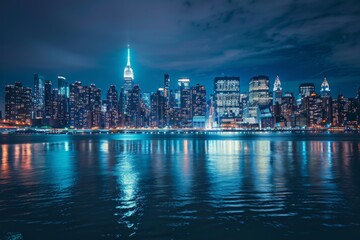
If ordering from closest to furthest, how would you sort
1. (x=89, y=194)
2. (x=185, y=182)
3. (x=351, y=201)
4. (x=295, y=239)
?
(x=295, y=239) → (x=351, y=201) → (x=89, y=194) → (x=185, y=182)

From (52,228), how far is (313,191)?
14556mm

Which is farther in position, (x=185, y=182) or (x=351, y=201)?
(x=185, y=182)

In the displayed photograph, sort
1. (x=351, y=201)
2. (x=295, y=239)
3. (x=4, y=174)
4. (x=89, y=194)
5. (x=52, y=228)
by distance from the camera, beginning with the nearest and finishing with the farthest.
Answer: (x=295, y=239)
(x=52, y=228)
(x=351, y=201)
(x=89, y=194)
(x=4, y=174)

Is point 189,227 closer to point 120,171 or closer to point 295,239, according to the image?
point 295,239

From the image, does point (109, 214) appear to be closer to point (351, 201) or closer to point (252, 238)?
point (252, 238)

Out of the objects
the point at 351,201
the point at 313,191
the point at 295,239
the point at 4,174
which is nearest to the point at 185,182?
the point at 313,191

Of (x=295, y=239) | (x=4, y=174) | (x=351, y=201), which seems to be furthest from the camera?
(x=4, y=174)

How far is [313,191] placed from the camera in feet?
62.7

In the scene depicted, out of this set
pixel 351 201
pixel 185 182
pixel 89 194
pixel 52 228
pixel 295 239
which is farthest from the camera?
pixel 185 182

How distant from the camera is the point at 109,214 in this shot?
14.0 metres

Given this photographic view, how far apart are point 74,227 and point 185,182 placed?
11350 mm

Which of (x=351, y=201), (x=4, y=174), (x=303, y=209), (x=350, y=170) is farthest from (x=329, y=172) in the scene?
(x=4, y=174)

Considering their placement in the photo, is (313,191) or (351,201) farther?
(313,191)

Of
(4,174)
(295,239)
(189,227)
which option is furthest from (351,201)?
(4,174)
